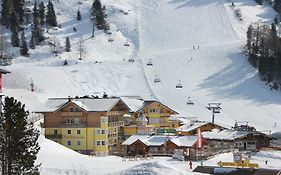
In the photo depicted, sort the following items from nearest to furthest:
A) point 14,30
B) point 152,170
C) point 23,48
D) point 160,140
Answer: point 152,170, point 160,140, point 23,48, point 14,30

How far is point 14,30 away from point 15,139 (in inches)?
3125

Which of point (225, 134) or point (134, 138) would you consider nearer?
point (134, 138)

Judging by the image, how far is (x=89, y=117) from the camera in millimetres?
60875

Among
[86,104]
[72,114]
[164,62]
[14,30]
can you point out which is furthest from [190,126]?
[14,30]

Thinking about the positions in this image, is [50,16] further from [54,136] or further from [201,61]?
[54,136]

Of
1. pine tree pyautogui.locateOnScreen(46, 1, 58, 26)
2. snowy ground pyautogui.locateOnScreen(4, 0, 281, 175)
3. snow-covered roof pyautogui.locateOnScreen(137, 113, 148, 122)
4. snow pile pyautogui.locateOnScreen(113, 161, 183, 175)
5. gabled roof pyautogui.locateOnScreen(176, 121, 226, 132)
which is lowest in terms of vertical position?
snow pile pyautogui.locateOnScreen(113, 161, 183, 175)

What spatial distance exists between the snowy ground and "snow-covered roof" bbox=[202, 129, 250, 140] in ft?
16.3

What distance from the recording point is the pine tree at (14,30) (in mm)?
101562

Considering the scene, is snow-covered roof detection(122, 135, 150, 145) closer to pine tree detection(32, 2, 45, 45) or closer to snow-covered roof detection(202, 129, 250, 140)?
snow-covered roof detection(202, 129, 250, 140)

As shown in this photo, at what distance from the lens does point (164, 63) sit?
100250 millimetres

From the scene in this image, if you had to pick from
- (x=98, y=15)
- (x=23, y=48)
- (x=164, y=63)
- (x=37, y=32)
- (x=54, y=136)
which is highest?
(x=98, y=15)

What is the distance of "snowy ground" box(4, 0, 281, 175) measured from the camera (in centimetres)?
8394

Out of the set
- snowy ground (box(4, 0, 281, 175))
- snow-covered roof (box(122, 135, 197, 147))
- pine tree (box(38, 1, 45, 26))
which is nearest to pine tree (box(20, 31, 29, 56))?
snowy ground (box(4, 0, 281, 175))

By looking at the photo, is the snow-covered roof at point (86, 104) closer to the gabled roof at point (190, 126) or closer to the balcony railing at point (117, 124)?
the balcony railing at point (117, 124)
